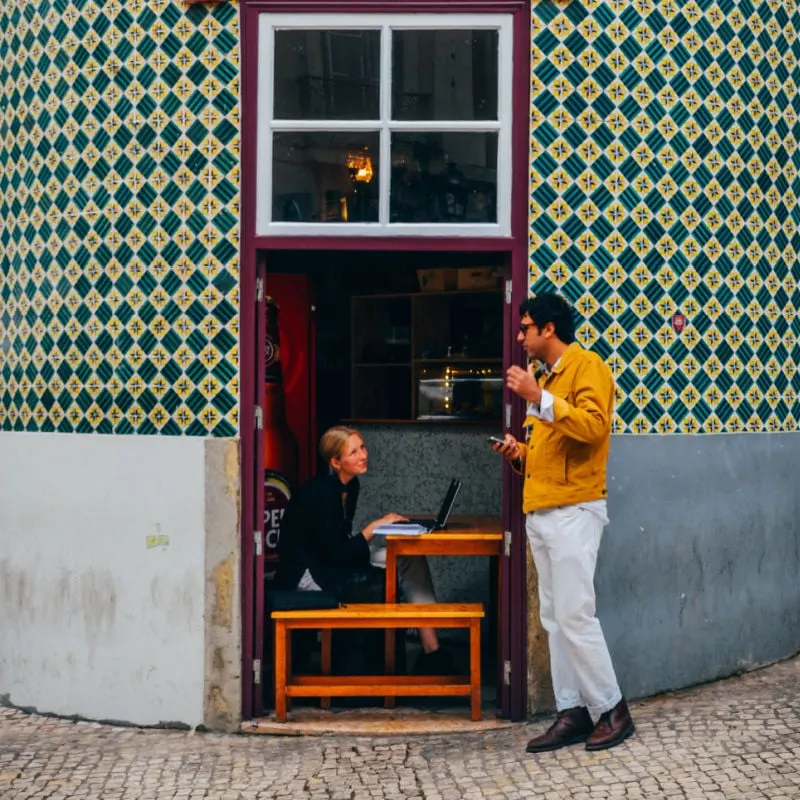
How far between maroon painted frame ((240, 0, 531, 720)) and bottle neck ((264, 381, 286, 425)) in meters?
2.25

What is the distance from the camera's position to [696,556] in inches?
297

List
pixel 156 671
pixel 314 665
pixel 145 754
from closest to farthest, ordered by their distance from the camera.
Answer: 1. pixel 145 754
2. pixel 156 671
3. pixel 314 665

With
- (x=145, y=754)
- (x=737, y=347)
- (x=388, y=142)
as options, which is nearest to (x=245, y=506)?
(x=145, y=754)

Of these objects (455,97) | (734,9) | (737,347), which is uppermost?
(734,9)

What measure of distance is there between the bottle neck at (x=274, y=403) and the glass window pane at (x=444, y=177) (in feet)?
8.37

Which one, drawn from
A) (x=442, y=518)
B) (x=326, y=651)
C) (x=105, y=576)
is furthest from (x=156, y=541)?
(x=442, y=518)

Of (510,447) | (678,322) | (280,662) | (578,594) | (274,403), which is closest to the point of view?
(578,594)

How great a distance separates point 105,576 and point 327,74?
2672 mm

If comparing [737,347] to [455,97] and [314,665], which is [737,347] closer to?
[455,97]

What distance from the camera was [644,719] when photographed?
7004 millimetres

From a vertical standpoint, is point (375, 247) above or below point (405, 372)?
above

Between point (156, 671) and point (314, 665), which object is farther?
point (314, 665)

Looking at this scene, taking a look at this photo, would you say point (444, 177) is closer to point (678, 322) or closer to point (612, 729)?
point (678, 322)

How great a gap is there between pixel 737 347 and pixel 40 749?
12.7 ft
